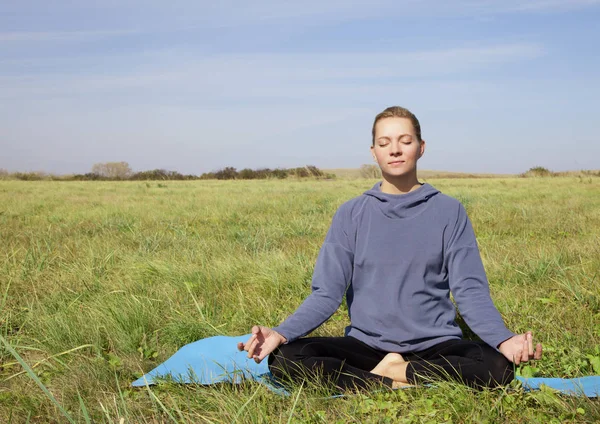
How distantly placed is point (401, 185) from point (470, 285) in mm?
622

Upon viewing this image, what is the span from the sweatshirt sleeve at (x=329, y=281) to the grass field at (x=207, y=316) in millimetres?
311

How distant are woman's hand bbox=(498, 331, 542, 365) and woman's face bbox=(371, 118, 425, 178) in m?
0.96

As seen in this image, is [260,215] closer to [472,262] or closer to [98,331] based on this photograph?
[98,331]

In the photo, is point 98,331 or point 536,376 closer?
point 536,376

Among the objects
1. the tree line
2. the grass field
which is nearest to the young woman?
the grass field

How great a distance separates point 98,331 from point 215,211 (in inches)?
226

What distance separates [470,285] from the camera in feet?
8.57

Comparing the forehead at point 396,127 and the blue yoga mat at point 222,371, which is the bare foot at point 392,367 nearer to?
the blue yoga mat at point 222,371

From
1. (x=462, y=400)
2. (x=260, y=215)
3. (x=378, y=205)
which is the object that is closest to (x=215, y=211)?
(x=260, y=215)

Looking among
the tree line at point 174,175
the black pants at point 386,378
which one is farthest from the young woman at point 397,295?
the tree line at point 174,175

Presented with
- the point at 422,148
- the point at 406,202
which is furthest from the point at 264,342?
the point at 422,148

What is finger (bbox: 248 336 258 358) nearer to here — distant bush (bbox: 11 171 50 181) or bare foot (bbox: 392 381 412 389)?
bare foot (bbox: 392 381 412 389)

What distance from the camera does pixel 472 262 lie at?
2662 millimetres

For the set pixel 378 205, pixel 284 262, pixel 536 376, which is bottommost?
pixel 536 376
